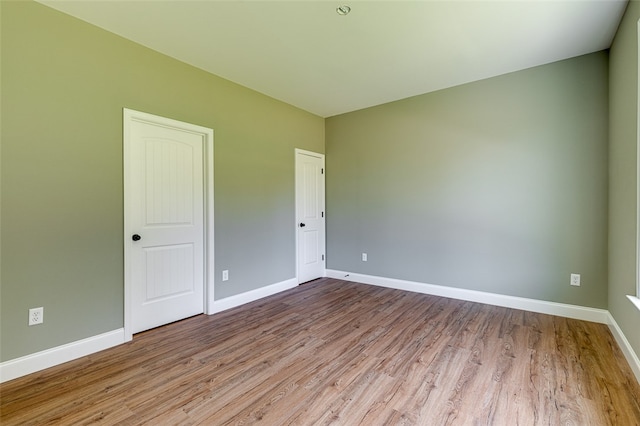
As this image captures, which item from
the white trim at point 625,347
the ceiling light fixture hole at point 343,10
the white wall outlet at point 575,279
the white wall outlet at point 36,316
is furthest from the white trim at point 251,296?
the white trim at point 625,347

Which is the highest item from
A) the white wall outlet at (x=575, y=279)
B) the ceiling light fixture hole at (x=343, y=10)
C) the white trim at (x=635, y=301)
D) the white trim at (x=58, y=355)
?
the ceiling light fixture hole at (x=343, y=10)

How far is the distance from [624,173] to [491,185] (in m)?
1.16

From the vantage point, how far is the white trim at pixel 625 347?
1.89 m

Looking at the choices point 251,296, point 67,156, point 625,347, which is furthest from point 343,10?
point 625,347

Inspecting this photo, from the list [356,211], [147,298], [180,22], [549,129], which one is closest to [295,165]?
[356,211]

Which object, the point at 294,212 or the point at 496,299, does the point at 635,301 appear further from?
the point at 294,212

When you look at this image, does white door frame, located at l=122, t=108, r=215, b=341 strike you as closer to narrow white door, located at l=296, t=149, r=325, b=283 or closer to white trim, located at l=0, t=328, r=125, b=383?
white trim, located at l=0, t=328, r=125, b=383

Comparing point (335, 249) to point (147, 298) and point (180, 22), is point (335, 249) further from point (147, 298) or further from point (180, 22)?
point (180, 22)

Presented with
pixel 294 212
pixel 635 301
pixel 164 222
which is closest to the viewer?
pixel 635 301

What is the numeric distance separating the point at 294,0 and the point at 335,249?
3452 mm

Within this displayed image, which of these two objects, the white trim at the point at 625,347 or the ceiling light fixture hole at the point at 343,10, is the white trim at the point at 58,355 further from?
the white trim at the point at 625,347

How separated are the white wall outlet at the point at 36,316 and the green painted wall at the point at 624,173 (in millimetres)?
4143

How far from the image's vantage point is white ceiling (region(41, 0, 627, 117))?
2111 mm

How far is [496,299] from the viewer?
330 centimetres
